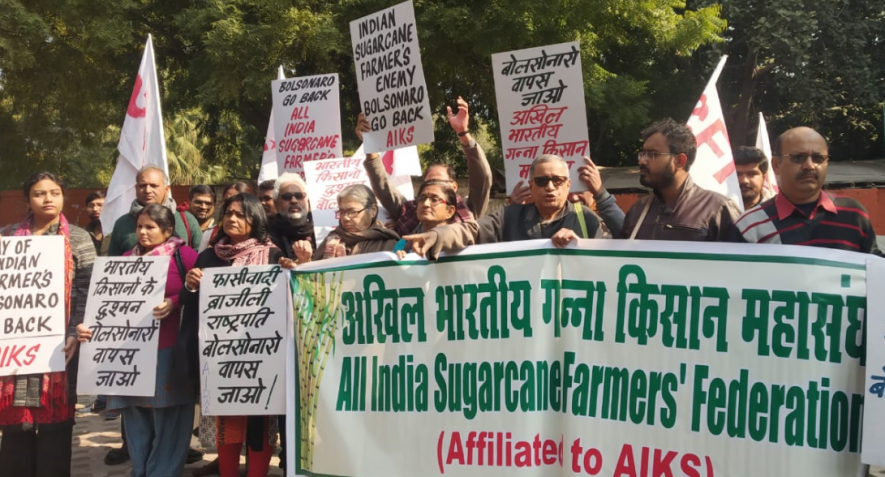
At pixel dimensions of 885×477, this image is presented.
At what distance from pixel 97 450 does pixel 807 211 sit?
5.36 metres

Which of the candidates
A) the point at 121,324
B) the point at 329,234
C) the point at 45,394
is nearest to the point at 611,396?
the point at 329,234

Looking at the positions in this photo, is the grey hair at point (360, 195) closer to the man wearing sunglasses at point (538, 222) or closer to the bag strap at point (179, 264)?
the man wearing sunglasses at point (538, 222)

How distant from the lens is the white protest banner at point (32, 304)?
5062mm

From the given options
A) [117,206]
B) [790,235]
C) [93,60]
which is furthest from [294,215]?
[93,60]

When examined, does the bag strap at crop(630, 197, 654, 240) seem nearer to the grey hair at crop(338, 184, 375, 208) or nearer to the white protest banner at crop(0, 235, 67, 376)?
the grey hair at crop(338, 184, 375, 208)

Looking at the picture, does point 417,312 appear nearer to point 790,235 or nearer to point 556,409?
point 556,409

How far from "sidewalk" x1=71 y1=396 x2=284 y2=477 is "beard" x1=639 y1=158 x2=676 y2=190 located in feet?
10.5

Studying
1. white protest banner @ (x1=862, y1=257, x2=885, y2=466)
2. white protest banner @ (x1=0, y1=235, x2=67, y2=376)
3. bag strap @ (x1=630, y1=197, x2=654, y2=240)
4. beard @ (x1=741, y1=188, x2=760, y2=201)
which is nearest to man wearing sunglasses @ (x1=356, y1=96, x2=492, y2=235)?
bag strap @ (x1=630, y1=197, x2=654, y2=240)

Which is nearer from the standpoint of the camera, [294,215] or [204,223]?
[294,215]

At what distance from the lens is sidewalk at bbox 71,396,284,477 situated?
19.0 ft

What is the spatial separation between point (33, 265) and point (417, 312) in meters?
2.62

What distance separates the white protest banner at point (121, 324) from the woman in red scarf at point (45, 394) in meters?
0.26

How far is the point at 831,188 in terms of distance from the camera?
17.7 metres

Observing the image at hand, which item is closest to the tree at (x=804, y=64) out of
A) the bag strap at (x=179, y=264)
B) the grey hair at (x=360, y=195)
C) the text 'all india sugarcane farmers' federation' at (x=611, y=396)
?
the grey hair at (x=360, y=195)
